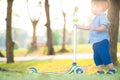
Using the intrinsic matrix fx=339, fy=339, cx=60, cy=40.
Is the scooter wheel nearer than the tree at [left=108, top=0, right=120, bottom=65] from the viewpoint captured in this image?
Yes

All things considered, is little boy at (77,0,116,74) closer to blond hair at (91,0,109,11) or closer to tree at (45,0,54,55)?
blond hair at (91,0,109,11)

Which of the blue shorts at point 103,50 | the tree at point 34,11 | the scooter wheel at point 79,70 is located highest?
the tree at point 34,11

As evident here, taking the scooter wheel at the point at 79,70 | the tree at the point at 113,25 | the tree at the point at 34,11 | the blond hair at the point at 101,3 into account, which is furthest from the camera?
the tree at the point at 34,11

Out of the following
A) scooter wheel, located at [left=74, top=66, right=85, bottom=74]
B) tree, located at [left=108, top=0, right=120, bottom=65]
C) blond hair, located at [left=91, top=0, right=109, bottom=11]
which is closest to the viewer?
scooter wheel, located at [left=74, top=66, right=85, bottom=74]

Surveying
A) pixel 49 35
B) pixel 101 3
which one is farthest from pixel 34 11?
pixel 101 3

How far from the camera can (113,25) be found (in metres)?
3.44

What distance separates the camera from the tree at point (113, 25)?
3.36m

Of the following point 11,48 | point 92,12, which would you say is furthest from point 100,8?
point 11,48

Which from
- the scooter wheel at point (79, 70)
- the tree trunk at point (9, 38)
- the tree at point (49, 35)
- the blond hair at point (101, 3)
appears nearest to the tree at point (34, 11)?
the tree at point (49, 35)

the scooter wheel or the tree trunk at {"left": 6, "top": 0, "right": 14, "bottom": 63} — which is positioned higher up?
the tree trunk at {"left": 6, "top": 0, "right": 14, "bottom": 63}

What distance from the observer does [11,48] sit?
3.47 meters

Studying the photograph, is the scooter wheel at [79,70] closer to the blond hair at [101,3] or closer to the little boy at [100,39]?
the little boy at [100,39]

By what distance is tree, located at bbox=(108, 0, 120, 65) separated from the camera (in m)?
3.36

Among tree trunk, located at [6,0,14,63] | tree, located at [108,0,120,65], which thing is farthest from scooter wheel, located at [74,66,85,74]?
tree trunk, located at [6,0,14,63]
